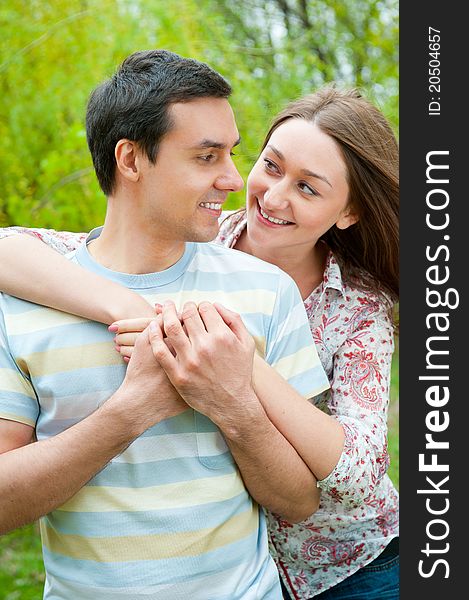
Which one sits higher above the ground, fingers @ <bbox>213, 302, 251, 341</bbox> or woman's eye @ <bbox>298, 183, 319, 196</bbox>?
woman's eye @ <bbox>298, 183, 319, 196</bbox>

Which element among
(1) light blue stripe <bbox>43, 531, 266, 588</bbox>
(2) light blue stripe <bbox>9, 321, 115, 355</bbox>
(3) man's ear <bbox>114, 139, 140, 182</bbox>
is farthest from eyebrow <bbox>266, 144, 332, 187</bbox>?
(1) light blue stripe <bbox>43, 531, 266, 588</bbox>

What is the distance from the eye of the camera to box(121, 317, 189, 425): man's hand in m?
1.78

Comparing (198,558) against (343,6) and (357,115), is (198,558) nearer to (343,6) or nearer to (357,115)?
(357,115)

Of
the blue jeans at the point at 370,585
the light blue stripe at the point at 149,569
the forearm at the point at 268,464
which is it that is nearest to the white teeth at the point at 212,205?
the forearm at the point at 268,464

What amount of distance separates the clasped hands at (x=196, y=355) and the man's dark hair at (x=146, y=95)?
366 mm

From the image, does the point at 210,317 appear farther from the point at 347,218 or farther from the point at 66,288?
the point at 347,218

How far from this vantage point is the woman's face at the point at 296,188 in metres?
2.25

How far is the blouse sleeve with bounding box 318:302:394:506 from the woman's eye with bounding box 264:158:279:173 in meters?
0.41

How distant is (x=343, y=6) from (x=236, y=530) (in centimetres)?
589

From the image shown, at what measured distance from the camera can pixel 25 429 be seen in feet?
6.10

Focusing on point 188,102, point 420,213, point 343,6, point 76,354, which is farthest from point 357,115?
point 343,6

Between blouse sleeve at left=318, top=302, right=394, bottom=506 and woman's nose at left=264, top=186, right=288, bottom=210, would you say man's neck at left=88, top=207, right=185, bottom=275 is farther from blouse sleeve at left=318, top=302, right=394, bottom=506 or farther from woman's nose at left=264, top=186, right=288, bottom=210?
blouse sleeve at left=318, top=302, right=394, bottom=506

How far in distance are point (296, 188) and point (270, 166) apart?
0.10 m

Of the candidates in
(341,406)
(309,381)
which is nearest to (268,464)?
(309,381)
